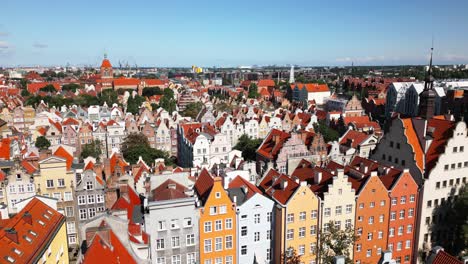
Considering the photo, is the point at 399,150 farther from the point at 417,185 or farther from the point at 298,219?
the point at 298,219

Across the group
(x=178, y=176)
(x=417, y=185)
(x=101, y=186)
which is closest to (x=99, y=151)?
(x=101, y=186)

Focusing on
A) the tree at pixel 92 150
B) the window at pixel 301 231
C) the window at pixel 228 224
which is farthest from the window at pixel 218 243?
the tree at pixel 92 150

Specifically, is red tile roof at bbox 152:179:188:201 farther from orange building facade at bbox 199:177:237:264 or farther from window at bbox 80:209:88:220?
window at bbox 80:209:88:220

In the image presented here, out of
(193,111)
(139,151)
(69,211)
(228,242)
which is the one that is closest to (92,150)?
(139,151)

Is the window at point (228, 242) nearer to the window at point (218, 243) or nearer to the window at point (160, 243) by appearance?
the window at point (218, 243)

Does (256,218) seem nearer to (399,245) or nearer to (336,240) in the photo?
(336,240)

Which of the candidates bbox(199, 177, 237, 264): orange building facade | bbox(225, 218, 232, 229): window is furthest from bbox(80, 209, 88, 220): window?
bbox(225, 218, 232, 229): window
